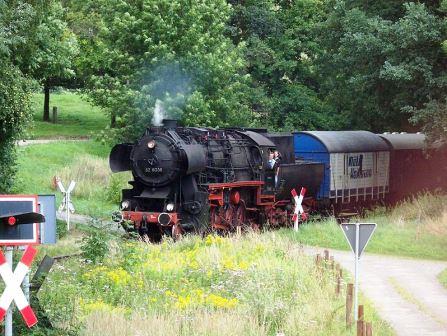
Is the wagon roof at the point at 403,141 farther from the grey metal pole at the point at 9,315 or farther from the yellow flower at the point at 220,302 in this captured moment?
the grey metal pole at the point at 9,315

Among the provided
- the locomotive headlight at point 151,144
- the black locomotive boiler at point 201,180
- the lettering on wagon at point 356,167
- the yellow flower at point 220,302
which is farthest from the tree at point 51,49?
the yellow flower at point 220,302

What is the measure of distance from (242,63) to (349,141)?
711 centimetres

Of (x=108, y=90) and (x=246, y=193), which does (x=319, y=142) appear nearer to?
(x=246, y=193)

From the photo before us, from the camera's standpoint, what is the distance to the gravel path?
15923mm

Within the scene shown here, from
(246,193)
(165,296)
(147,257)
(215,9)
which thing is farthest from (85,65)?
(165,296)

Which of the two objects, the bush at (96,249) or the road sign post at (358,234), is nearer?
the road sign post at (358,234)

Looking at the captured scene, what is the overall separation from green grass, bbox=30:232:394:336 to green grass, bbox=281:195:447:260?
537 centimetres

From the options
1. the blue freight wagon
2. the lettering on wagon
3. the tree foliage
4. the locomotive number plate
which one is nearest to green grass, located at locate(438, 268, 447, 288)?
the locomotive number plate

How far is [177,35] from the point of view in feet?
126

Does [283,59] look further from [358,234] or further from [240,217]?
[358,234]

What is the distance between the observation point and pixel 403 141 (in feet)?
130

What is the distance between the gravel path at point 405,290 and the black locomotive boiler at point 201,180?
3.44 meters

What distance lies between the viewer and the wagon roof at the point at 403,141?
38897 millimetres

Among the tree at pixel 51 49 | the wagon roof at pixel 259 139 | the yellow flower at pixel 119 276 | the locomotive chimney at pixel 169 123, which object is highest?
the tree at pixel 51 49
